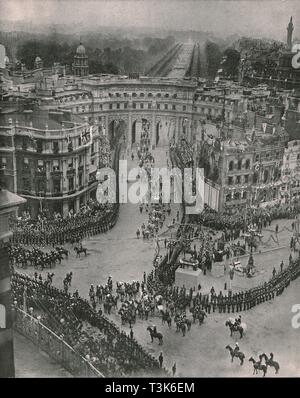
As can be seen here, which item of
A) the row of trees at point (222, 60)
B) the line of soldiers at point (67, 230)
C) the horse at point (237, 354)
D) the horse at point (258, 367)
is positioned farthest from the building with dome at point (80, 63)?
the horse at point (258, 367)

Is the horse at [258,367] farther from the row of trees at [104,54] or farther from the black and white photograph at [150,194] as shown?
the row of trees at [104,54]

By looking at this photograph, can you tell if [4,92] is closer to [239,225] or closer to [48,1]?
[48,1]

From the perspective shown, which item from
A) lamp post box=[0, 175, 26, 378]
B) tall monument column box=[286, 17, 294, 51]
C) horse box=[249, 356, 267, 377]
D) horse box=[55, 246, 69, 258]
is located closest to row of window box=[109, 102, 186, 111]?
tall monument column box=[286, 17, 294, 51]

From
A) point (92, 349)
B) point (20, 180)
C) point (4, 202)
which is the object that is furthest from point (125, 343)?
point (20, 180)

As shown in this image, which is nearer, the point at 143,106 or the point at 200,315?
the point at 200,315

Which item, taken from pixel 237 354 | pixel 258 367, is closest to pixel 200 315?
pixel 237 354

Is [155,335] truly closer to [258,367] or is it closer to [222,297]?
[222,297]
